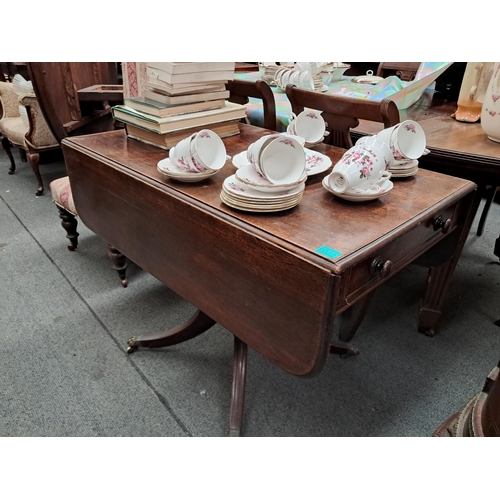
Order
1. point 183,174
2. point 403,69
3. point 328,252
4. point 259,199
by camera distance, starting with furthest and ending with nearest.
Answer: point 403,69
point 183,174
point 259,199
point 328,252

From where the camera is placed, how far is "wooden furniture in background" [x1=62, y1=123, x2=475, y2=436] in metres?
0.76

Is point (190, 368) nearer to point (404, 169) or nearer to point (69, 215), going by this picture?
point (404, 169)

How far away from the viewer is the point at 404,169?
1.04 metres

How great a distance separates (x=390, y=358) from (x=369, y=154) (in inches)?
37.1

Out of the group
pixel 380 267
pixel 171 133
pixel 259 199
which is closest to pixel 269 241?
pixel 259 199

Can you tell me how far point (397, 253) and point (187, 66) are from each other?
0.77 m

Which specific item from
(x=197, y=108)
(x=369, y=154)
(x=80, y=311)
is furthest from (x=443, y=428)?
(x=80, y=311)

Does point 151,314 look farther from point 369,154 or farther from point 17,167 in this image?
point 17,167

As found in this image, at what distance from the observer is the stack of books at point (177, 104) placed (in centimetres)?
118

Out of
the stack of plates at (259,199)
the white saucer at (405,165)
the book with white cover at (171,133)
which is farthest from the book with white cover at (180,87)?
the white saucer at (405,165)

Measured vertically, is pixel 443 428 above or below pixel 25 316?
above

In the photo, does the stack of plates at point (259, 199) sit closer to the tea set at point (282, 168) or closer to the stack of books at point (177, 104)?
the tea set at point (282, 168)

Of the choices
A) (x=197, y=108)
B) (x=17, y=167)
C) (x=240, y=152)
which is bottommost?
(x=17, y=167)

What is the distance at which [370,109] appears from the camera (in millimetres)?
1147
